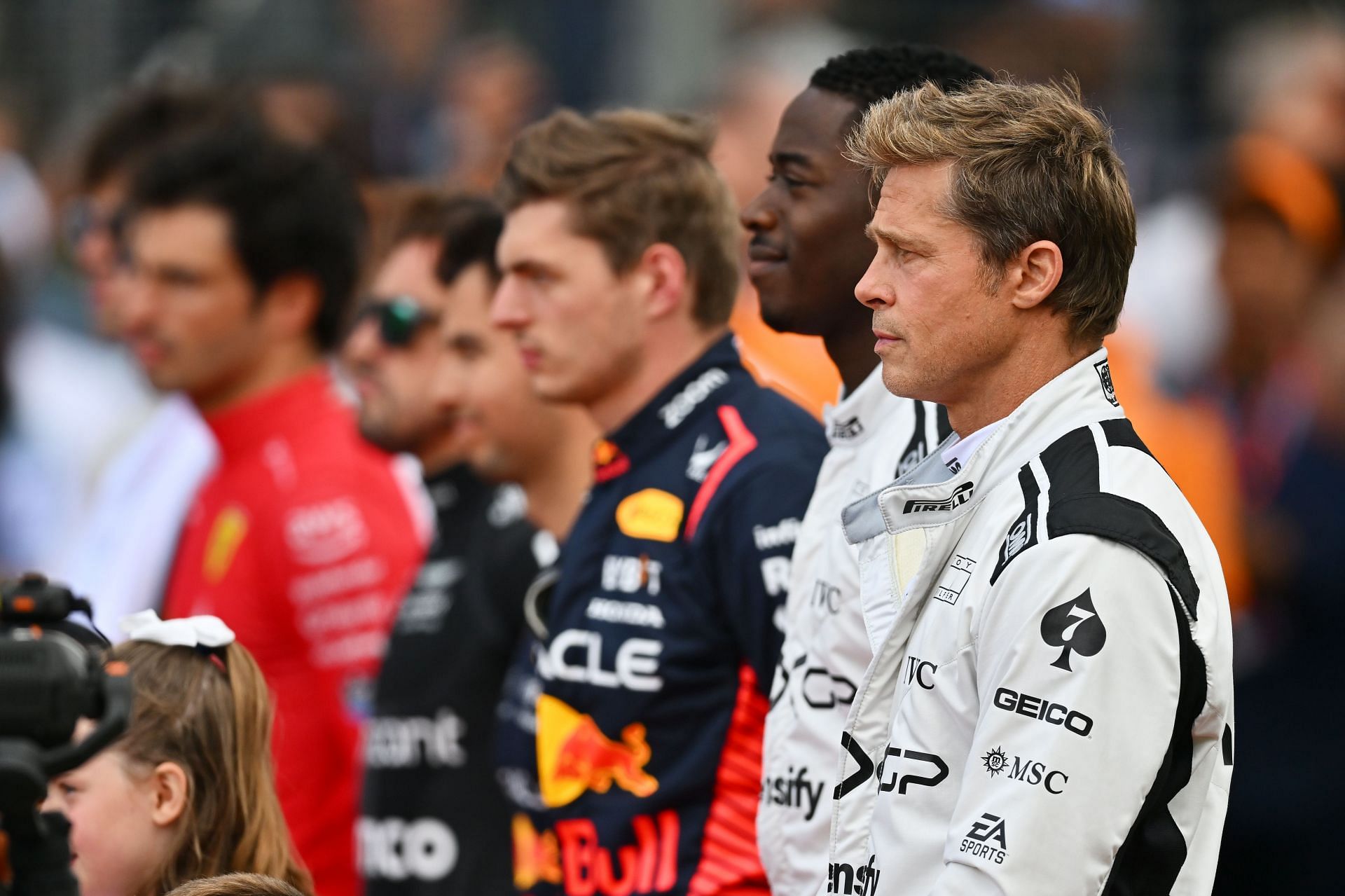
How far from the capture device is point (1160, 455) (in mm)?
6293

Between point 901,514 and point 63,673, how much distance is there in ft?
3.91

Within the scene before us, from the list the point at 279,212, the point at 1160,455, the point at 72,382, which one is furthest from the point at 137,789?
the point at 72,382

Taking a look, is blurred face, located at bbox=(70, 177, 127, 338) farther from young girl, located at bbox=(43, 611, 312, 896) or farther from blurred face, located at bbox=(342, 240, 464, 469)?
young girl, located at bbox=(43, 611, 312, 896)

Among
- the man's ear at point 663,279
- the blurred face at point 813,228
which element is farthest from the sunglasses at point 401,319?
the blurred face at point 813,228

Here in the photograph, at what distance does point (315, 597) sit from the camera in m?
5.46

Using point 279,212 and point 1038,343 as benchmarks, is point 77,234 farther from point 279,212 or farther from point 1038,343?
point 1038,343

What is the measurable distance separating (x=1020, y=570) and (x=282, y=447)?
3752 mm

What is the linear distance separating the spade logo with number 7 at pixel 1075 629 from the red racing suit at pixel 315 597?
126 inches

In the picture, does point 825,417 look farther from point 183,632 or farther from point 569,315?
point 183,632

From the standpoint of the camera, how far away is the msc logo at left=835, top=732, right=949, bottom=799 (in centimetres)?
265

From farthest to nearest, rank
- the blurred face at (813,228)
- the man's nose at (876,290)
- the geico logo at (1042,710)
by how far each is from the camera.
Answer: the blurred face at (813,228)
the man's nose at (876,290)
the geico logo at (1042,710)

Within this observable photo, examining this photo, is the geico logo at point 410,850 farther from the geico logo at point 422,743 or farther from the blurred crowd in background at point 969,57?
the blurred crowd in background at point 969,57

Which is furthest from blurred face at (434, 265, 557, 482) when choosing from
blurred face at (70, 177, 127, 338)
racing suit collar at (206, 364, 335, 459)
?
blurred face at (70, 177, 127, 338)

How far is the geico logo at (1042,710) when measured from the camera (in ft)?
7.98
